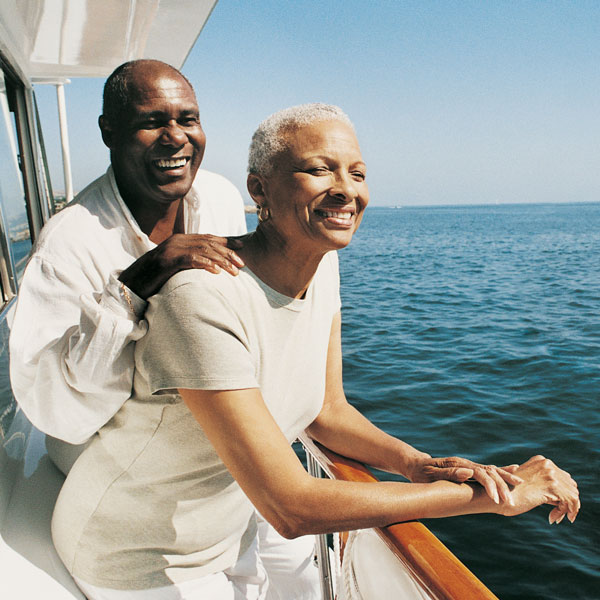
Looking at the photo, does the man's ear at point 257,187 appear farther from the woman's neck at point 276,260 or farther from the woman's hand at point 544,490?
the woman's hand at point 544,490

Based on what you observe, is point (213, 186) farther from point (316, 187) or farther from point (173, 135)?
point (316, 187)

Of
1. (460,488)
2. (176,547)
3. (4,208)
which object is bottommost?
(176,547)

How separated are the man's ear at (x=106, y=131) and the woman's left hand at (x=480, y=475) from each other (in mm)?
1509

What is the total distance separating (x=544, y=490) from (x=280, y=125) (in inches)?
42.9

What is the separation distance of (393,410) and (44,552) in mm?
6961

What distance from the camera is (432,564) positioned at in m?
1.23

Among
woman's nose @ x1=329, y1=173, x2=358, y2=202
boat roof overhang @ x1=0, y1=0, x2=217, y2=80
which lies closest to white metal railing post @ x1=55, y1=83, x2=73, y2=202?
boat roof overhang @ x1=0, y1=0, x2=217, y2=80

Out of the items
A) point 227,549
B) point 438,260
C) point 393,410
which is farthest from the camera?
point 438,260

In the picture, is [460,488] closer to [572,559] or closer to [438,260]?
[572,559]

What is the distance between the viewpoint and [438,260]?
31.9 metres

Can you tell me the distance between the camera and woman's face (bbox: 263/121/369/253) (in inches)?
53.0

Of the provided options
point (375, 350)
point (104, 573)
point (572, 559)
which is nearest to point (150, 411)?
point (104, 573)

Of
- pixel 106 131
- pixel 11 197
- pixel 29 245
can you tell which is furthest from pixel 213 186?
pixel 29 245

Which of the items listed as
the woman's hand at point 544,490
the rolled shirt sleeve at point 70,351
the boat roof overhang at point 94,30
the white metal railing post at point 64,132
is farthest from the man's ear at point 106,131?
the white metal railing post at point 64,132
